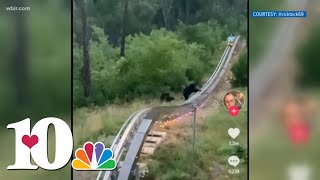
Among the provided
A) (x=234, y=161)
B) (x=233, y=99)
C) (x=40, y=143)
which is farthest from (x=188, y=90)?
(x=40, y=143)

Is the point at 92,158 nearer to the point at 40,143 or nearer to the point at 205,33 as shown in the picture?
the point at 40,143

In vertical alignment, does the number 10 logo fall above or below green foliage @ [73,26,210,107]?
below

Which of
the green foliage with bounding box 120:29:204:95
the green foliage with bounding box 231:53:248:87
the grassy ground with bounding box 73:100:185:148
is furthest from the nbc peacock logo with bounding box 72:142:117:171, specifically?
the green foliage with bounding box 231:53:248:87

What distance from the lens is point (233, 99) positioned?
2.87 m

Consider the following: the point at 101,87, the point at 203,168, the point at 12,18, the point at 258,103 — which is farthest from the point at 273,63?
the point at 12,18

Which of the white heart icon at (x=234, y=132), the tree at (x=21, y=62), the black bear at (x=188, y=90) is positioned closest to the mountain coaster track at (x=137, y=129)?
the black bear at (x=188, y=90)

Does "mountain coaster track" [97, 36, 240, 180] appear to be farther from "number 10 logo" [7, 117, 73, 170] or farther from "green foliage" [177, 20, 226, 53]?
"number 10 logo" [7, 117, 73, 170]

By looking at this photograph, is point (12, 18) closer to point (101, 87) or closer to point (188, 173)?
point (101, 87)

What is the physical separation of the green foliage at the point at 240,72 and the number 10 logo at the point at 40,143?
851 millimetres

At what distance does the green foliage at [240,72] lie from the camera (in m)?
2.88

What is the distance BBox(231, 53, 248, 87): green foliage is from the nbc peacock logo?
716mm

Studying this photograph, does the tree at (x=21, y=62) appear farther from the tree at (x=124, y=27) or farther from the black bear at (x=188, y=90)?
the black bear at (x=188, y=90)

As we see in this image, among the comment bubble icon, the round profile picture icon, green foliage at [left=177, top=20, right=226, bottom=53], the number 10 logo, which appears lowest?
the comment bubble icon

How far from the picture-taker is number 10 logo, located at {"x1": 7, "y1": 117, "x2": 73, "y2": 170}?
2793mm
